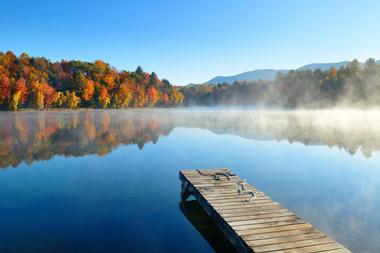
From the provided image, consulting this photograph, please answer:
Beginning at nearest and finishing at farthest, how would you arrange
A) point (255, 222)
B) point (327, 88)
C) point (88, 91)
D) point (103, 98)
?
point (255, 222)
point (88, 91)
point (103, 98)
point (327, 88)

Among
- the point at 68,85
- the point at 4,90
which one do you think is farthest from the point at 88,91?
the point at 4,90

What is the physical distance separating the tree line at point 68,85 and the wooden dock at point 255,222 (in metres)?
81.2

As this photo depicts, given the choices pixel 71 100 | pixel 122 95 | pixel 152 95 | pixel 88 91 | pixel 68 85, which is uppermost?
pixel 68 85

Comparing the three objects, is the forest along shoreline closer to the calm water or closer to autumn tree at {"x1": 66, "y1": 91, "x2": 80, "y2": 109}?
autumn tree at {"x1": 66, "y1": 91, "x2": 80, "y2": 109}

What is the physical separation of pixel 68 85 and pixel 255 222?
341 ft

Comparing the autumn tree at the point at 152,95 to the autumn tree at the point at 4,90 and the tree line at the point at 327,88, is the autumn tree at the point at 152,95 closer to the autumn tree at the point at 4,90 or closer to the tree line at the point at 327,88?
the tree line at the point at 327,88

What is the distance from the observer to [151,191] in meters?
13.5

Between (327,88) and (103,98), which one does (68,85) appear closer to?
(103,98)

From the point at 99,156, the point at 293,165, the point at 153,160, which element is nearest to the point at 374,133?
the point at 293,165

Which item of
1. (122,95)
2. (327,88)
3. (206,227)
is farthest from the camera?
(122,95)

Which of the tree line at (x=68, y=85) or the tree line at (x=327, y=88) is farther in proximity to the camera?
the tree line at (x=327, y=88)

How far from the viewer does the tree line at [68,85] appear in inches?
3248

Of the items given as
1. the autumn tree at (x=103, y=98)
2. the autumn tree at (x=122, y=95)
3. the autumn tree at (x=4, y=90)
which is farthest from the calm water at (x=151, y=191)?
the autumn tree at (x=122, y=95)

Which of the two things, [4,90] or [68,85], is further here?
[68,85]
